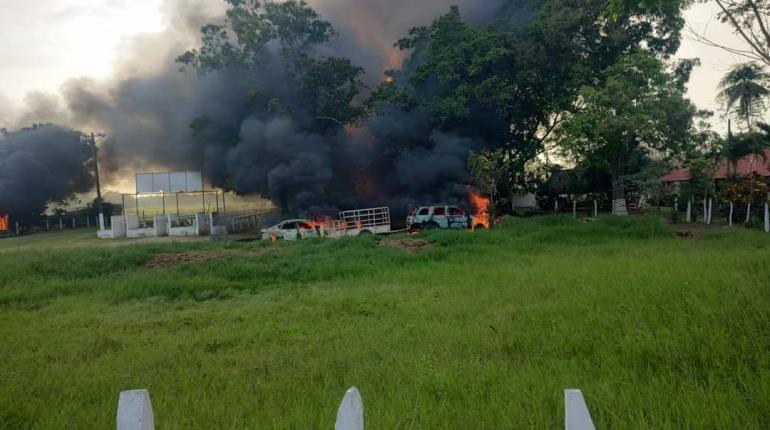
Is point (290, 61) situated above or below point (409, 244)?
above

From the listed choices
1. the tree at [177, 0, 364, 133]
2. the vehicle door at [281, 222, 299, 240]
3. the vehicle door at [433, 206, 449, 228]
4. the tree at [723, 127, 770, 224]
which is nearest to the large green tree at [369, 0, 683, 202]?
the tree at [177, 0, 364, 133]

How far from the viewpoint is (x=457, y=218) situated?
29.1 metres

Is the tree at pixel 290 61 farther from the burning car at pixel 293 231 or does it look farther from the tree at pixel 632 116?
the tree at pixel 632 116

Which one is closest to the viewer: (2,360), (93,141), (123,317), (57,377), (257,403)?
(257,403)

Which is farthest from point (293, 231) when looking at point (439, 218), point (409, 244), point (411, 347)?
point (411, 347)

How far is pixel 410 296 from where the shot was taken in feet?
32.9

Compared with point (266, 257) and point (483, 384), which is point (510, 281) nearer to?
point (483, 384)

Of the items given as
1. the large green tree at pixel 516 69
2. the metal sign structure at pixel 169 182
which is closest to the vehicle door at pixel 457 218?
the large green tree at pixel 516 69

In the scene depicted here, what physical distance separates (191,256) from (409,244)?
7.68 m

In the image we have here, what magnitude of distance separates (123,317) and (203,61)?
100 ft

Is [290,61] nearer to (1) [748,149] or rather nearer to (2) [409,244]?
(2) [409,244]

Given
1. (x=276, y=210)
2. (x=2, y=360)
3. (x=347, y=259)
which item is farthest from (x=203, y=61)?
(x=2, y=360)

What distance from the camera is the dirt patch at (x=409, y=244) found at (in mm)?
18195

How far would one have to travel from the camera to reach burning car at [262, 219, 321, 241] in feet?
89.8
